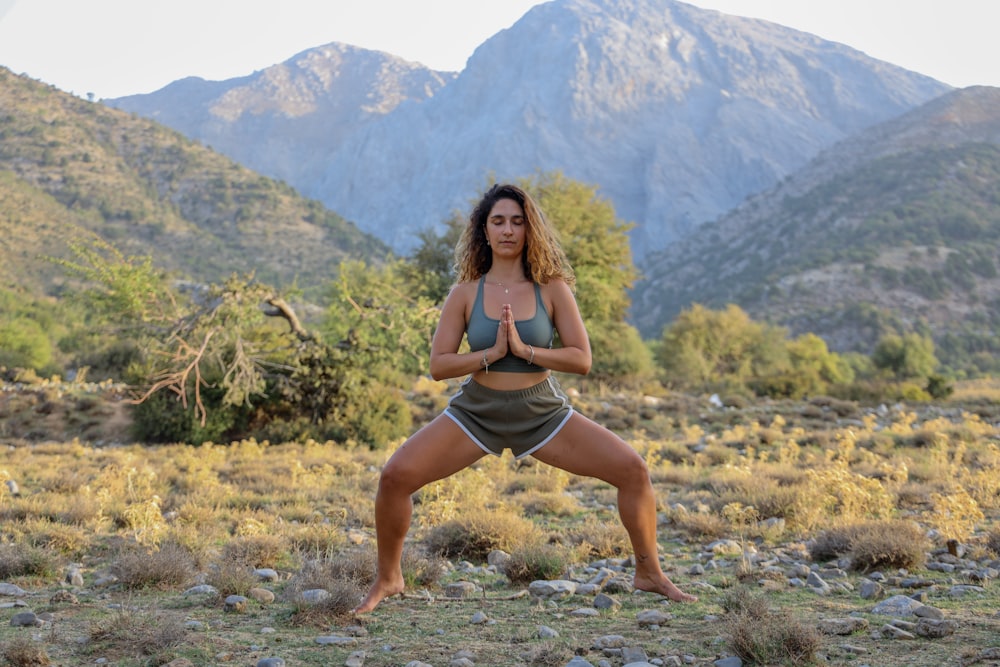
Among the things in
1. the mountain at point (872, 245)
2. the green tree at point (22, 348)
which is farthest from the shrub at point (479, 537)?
the mountain at point (872, 245)

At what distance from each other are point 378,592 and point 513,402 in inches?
49.9

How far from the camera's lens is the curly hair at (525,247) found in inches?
179

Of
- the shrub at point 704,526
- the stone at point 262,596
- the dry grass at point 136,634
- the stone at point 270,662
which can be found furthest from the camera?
the shrub at point 704,526

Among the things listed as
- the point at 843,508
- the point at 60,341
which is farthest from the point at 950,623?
the point at 60,341

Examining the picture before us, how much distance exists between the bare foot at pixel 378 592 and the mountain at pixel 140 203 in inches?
1894

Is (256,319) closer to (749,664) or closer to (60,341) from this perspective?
(749,664)

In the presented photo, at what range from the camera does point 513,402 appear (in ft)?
14.2

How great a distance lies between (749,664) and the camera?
353 centimetres

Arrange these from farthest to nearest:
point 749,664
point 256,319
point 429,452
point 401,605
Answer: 1. point 256,319
2. point 401,605
3. point 429,452
4. point 749,664

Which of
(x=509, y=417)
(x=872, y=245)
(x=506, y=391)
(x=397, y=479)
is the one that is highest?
(x=872, y=245)

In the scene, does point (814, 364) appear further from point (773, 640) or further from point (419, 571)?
point (773, 640)

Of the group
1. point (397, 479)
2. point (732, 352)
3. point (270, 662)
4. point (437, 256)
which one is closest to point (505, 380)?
point (397, 479)

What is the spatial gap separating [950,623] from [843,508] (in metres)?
3.33

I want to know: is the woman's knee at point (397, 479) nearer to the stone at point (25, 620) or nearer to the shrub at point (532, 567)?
the shrub at point (532, 567)
